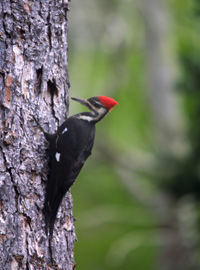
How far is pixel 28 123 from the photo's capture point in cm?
262

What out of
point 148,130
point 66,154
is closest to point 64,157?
point 66,154

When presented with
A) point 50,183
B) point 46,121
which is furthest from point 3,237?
point 46,121

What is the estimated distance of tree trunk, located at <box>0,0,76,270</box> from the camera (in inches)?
99.0

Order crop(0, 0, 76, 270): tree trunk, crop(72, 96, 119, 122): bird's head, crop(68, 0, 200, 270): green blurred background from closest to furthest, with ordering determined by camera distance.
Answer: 1. crop(0, 0, 76, 270): tree trunk
2. crop(72, 96, 119, 122): bird's head
3. crop(68, 0, 200, 270): green blurred background

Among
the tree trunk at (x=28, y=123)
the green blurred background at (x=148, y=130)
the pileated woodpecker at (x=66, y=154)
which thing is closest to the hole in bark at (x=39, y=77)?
the tree trunk at (x=28, y=123)

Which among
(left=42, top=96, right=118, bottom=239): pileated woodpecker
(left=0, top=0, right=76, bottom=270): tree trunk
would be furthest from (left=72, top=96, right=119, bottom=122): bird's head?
(left=0, top=0, right=76, bottom=270): tree trunk

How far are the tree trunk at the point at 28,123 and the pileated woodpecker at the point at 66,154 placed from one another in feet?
0.15

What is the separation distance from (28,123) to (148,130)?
8.20 m

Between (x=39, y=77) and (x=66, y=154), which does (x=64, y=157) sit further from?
(x=39, y=77)

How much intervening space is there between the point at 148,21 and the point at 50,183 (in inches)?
239

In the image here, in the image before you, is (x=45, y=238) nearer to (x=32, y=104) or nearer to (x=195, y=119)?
(x=32, y=104)

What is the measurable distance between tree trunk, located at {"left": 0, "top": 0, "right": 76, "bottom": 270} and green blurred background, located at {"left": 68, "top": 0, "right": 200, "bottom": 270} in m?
3.24

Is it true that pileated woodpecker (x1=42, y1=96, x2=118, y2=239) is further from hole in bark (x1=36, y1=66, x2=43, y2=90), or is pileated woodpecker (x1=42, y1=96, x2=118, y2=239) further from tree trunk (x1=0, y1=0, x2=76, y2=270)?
hole in bark (x1=36, y1=66, x2=43, y2=90)

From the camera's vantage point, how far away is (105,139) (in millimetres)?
8641
